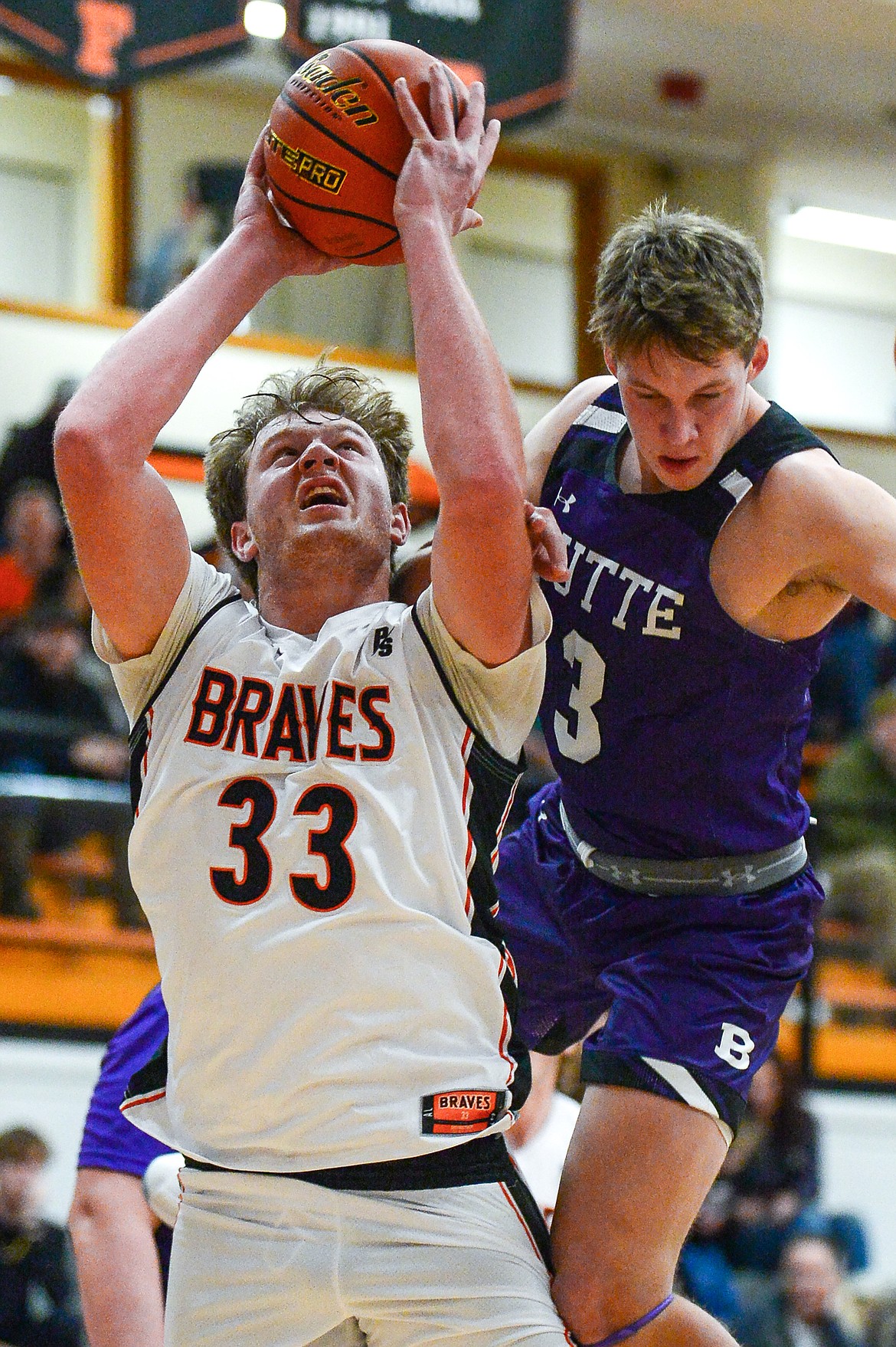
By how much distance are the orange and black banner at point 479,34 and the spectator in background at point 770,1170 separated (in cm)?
405

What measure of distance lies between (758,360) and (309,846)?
1238 mm

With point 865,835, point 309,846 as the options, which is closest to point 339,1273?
point 309,846

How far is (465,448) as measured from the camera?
2512 mm

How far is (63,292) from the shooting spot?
35.3 ft

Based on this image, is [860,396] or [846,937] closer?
[846,937]

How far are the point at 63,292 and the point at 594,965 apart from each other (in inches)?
330

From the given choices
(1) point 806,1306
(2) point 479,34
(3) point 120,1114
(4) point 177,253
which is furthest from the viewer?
(4) point 177,253

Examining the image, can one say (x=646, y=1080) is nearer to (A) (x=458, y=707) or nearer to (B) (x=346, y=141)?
(A) (x=458, y=707)

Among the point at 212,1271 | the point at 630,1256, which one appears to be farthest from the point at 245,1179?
the point at 630,1256

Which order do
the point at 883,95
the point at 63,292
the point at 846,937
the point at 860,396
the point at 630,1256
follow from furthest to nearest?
the point at 860,396 < the point at 883,95 < the point at 63,292 < the point at 846,937 < the point at 630,1256

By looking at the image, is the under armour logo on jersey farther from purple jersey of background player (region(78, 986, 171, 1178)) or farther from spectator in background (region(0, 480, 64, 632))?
spectator in background (region(0, 480, 64, 632))

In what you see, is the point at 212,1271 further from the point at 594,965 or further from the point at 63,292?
the point at 63,292

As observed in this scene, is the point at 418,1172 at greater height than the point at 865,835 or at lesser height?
greater

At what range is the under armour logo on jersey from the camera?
2676mm
